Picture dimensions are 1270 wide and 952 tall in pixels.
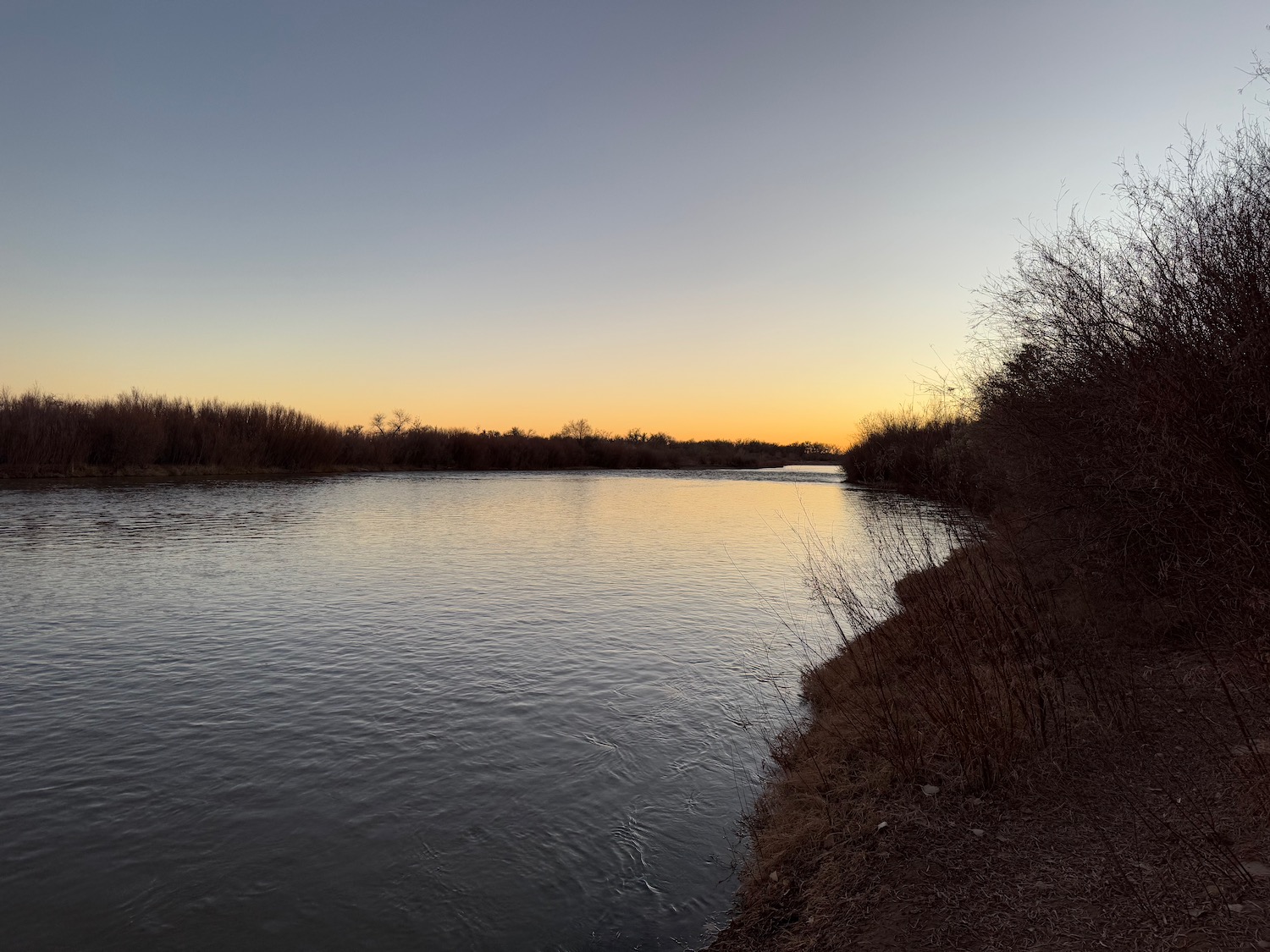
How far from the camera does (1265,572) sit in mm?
5664

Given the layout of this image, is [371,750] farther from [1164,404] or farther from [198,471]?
[198,471]

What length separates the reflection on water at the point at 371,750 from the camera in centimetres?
600

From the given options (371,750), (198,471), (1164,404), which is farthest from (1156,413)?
(198,471)

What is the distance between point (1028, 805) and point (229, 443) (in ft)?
276

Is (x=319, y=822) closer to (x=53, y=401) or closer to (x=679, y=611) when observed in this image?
(x=679, y=611)

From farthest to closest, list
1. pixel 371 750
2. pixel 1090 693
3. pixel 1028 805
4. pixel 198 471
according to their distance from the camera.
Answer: pixel 198 471 → pixel 371 750 → pixel 1090 693 → pixel 1028 805

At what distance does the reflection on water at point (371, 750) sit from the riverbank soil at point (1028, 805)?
0.85 m

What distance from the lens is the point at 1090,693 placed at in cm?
731

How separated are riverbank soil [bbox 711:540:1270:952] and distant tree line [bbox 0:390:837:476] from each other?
70.2 meters

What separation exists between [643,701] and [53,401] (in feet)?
256

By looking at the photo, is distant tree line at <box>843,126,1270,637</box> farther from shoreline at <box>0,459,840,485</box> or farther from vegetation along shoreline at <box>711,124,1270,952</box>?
shoreline at <box>0,459,840,485</box>

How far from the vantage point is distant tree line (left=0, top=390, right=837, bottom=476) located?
59625mm

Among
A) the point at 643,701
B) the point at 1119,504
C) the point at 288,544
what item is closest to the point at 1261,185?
the point at 1119,504

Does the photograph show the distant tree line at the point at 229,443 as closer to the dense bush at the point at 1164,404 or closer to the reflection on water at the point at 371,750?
the reflection on water at the point at 371,750
